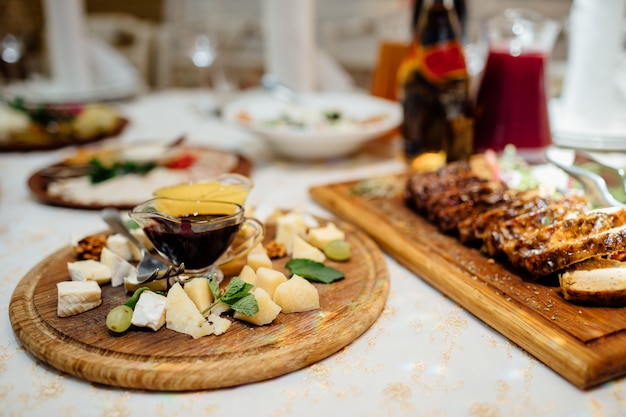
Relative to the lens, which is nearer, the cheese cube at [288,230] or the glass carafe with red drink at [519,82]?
the cheese cube at [288,230]

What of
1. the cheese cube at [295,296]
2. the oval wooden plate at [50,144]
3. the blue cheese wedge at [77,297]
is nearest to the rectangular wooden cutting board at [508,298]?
the cheese cube at [295,296]

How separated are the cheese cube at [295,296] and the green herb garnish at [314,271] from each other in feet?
0.30

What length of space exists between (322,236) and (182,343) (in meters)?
0.41

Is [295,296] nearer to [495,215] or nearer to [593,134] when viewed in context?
[495,215]

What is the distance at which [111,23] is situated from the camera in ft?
15.0

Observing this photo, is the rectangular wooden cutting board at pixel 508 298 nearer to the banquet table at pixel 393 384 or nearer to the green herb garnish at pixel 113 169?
the banquet table at pixel 393 384

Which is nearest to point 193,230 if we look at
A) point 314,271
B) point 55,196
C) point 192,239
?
point 192,239

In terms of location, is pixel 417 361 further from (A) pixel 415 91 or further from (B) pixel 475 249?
(A) pixel 415 91

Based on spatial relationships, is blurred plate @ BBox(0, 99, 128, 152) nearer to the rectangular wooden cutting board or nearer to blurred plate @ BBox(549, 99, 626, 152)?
the rectangular wooden cutting board

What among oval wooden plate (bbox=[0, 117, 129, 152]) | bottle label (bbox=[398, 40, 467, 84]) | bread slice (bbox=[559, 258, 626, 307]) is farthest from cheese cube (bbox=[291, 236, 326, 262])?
oval wooden plate (bbox=[0, 117, 129, 152])

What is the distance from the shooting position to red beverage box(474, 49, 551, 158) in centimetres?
163

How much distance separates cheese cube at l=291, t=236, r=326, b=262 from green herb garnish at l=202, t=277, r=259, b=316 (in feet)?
0.69

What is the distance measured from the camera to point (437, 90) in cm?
167

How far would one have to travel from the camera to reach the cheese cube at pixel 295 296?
93cm
